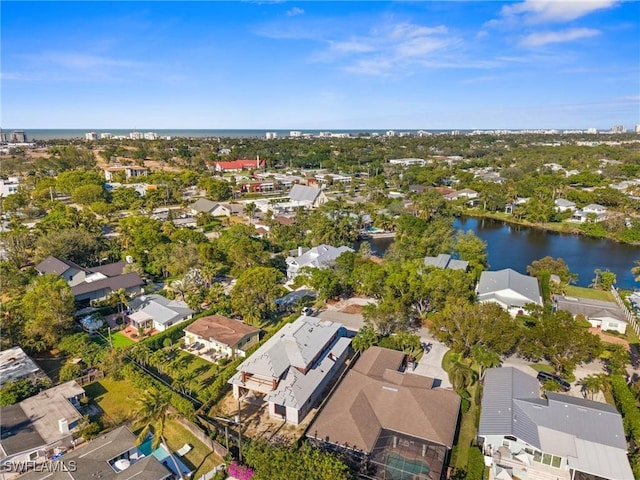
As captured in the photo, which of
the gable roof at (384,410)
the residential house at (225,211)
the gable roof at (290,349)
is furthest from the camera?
the residential house at (225,211)

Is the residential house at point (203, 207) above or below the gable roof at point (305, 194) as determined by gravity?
below

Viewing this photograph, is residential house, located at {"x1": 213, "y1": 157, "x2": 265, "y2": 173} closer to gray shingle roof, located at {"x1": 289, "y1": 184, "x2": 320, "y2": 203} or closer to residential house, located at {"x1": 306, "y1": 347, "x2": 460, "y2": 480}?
gray shingle roof, located at {"x1": 289, "y1": 184, "x2": 320, "y2": 203}

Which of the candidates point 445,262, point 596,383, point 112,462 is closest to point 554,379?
point 596,383

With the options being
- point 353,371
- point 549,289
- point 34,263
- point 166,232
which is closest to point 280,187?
point 166,232

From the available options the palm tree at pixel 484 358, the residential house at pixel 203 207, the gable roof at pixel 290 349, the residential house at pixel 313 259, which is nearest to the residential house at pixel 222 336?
the gable roof at pixel 290 349

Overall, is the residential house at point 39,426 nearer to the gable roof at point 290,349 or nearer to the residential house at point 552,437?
the gable roof at point 290,349

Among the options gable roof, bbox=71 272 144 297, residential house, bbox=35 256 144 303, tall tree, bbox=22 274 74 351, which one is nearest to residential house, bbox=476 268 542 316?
gable roof, bbox=71 272 144 297

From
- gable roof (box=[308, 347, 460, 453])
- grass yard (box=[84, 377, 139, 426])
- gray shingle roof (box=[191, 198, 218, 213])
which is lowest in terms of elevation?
grass yard (box=[84, 377, 139, 426])

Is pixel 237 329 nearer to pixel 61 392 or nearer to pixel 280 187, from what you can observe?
pixel 61 392
